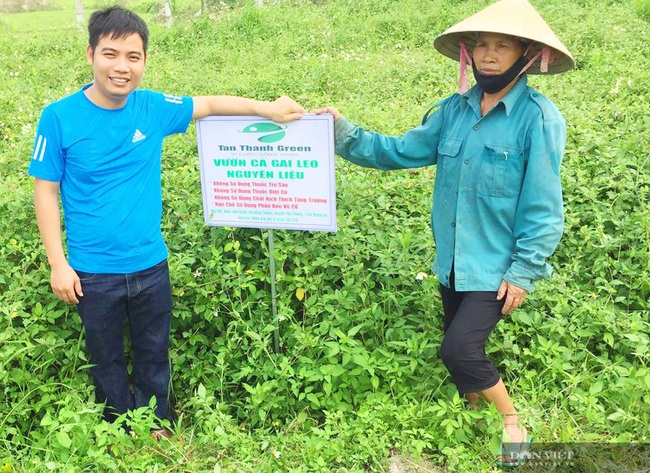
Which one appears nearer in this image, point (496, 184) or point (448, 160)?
point (496, 184)

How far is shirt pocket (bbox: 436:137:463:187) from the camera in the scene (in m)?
2.56

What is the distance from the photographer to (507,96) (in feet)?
7.90

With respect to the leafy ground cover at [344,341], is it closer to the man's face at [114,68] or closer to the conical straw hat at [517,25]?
the man's face at [114,68]

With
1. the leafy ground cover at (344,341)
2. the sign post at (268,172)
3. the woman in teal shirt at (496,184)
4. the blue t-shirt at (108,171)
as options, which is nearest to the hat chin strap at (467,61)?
the woman in teal shirt at (496,184)

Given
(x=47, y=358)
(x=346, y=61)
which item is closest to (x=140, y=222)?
(x=47, y=358)

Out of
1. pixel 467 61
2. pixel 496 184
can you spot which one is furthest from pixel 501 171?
pixel 467 61

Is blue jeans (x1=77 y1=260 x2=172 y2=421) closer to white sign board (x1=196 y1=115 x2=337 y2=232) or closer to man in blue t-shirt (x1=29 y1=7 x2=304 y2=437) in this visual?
man in blue t-shirt (x1=29 y1=7 x2=304 y2=437)

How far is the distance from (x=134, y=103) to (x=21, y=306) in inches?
47.6

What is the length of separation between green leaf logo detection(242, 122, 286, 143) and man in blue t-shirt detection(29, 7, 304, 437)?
60mm

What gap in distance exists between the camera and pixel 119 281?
2.67 meters

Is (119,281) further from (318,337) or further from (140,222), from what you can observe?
(318,337)

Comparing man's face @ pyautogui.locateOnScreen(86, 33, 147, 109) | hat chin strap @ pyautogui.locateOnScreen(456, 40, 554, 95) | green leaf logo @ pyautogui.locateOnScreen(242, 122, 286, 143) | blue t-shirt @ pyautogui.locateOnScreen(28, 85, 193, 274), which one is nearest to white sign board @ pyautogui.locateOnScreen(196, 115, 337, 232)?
green leaf logo @ pyautogui.locateOnScreen(242, 122, 286, 143)

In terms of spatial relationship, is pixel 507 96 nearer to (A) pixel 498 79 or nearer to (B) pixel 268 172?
(A) pixel 498 79

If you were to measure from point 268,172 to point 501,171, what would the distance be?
111 cm
